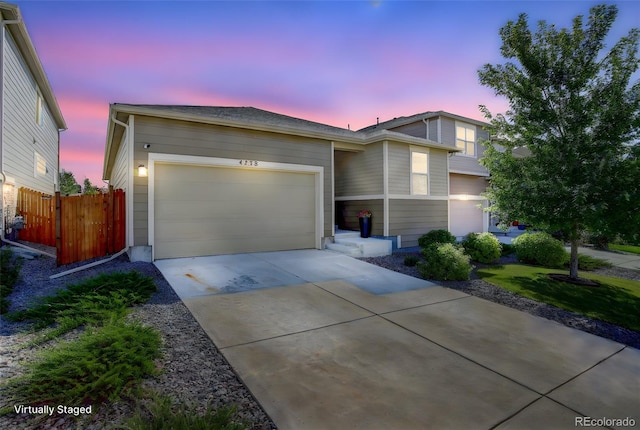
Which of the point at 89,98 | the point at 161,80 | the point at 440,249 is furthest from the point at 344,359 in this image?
the point at 89,98

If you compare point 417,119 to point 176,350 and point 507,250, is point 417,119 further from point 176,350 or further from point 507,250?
point 176,350

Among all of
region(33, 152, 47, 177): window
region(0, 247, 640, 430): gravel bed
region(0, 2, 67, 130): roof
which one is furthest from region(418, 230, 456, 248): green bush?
region(33, 152, 47, 177): window

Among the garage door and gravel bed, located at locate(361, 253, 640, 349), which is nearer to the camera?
gravel bed, located at locate(361, 253, 640, 349)

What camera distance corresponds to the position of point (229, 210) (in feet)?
26.4

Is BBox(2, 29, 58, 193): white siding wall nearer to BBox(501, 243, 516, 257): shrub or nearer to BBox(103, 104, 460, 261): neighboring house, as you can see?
BBox(103, 104, 460, 261): neighboring house

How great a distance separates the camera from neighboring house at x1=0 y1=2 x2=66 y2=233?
7772 mm

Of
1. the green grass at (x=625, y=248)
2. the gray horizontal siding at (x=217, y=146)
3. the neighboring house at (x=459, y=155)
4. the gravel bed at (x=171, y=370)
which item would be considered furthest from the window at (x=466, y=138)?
the gravel bed at (x=171, y=370)

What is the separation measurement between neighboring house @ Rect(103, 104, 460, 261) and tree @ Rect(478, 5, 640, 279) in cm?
387

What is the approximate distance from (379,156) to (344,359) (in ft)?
26.4

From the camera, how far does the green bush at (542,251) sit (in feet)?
27.6

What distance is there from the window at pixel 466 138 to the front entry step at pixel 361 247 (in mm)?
7997

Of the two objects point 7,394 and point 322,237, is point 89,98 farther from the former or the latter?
point 7,394

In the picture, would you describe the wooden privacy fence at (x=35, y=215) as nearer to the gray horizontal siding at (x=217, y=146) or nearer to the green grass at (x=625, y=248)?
the gray horizontal siding at (x=217, y=146)

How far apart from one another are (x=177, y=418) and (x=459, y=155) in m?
15.3
